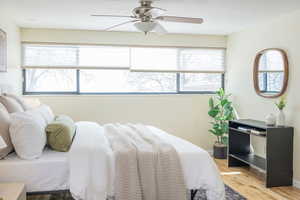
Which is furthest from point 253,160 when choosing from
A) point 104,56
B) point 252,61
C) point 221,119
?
point 104,56

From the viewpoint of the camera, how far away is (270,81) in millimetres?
4492

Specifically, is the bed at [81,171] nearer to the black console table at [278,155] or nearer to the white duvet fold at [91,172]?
the white duvet fold at [91,172]

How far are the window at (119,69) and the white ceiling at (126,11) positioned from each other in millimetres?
534

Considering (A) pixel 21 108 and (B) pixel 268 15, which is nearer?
(A) pixel 21 108

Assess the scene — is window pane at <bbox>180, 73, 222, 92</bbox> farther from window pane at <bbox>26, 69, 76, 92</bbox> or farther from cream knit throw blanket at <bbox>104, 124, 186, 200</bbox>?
cream knit throw blanket at <bbox>104, 124, 186, 200</bbox>

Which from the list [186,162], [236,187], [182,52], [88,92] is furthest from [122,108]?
[186,162]

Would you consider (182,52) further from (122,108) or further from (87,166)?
(87,166)

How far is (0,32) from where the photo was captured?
3.87 m

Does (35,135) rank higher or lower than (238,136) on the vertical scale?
higher

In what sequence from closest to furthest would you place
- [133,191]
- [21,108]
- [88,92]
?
[133,191] → [21,108] → [88,92]

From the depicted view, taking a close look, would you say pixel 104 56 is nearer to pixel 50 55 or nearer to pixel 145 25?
pixel 50 55

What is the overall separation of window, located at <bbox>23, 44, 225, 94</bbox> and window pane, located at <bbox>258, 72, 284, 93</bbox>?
1.27 metres

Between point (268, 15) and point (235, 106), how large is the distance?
1877 mm

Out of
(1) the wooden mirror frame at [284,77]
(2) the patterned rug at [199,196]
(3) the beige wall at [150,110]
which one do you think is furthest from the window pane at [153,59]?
(2) the patterned rug at [199,196]
